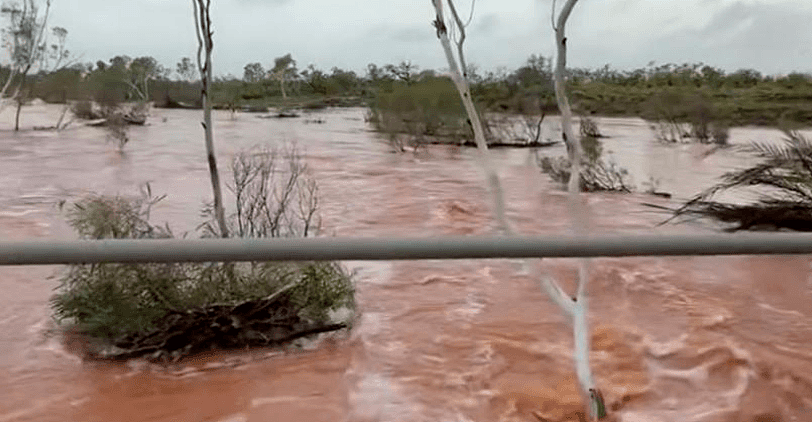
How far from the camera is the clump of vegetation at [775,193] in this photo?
219 inches

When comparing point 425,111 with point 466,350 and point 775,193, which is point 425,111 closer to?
point 775,193

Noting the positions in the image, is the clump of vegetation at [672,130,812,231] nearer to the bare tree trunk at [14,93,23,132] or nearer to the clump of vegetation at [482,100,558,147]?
the clump of vegetation at [482,100,558,147]

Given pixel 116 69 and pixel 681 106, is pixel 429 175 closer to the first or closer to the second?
pixel 681 106

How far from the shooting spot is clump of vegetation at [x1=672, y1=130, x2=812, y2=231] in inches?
219

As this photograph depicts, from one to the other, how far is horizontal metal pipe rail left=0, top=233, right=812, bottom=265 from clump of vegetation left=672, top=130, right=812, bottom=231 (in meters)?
5.14

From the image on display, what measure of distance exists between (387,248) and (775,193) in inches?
243

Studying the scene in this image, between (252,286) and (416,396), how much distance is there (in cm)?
63

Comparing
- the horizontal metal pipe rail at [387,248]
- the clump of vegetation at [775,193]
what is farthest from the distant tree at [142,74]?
the horizontal metal pipe rail at [387,248]

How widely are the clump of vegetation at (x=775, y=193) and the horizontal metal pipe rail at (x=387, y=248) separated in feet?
16.9

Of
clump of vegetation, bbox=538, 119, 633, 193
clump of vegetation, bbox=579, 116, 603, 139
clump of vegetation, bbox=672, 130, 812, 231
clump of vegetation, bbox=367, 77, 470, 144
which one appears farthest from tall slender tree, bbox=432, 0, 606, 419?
clump of vegetation, bbox=367, 77, 470, 144

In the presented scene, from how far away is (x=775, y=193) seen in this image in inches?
242

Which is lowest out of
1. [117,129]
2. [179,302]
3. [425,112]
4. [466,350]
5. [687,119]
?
[466,350]

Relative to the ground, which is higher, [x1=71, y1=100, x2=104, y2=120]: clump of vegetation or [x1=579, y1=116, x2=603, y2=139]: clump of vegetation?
[x1=579, y1=116, x2=603, y2=139]: clump of vegetation

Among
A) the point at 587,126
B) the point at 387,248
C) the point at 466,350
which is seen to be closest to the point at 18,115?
the point at 587,126
